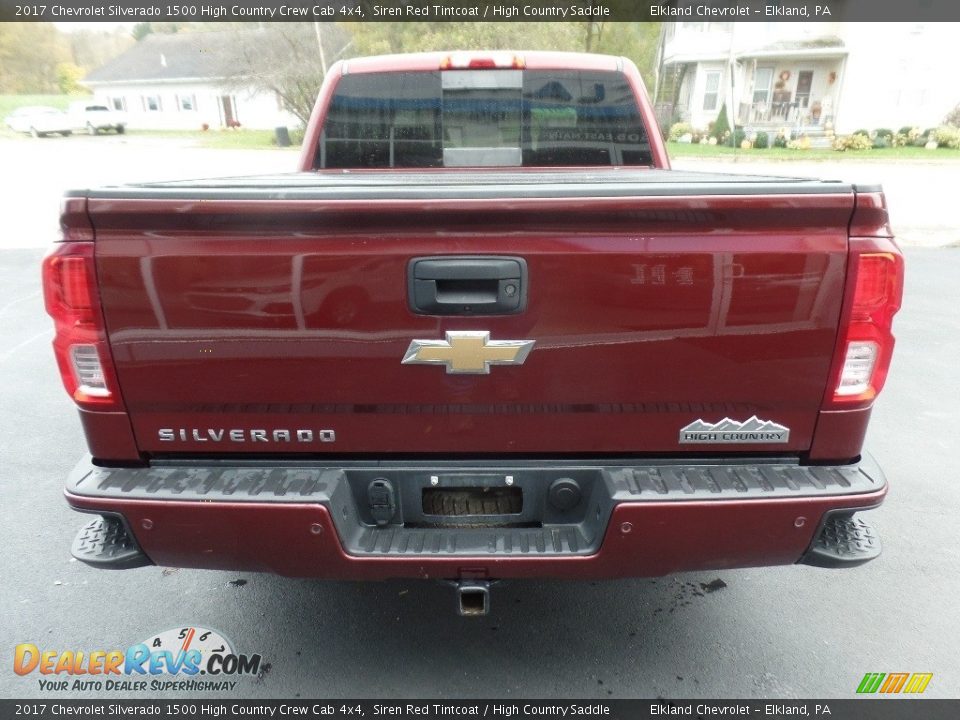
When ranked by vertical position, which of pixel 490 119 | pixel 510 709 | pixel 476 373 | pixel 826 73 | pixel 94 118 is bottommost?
pixel 510 709

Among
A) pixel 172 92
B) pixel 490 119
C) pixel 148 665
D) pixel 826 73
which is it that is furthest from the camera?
pixel 172 92

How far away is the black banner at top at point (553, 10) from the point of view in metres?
21.0

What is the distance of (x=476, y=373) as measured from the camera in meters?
1.75

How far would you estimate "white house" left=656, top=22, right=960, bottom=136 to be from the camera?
27.5m

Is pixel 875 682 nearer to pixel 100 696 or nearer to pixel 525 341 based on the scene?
pixel 525 341

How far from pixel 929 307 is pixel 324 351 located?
7.51 meters

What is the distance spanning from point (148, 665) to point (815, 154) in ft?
89.1

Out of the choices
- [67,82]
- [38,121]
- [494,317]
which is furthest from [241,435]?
[67,82]

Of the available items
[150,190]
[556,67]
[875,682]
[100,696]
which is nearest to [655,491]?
[875,682]

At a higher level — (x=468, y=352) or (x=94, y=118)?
(x=94, y=118)

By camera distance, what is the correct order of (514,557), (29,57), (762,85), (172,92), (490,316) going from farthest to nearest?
(29,57)
(172,92)
(762,85)
(514,557)
(490,316)

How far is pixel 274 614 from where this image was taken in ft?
8.71

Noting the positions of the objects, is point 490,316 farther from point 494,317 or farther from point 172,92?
point 172,92

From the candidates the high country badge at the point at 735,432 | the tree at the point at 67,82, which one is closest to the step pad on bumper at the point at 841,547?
the high country badge at the point at 735,432
